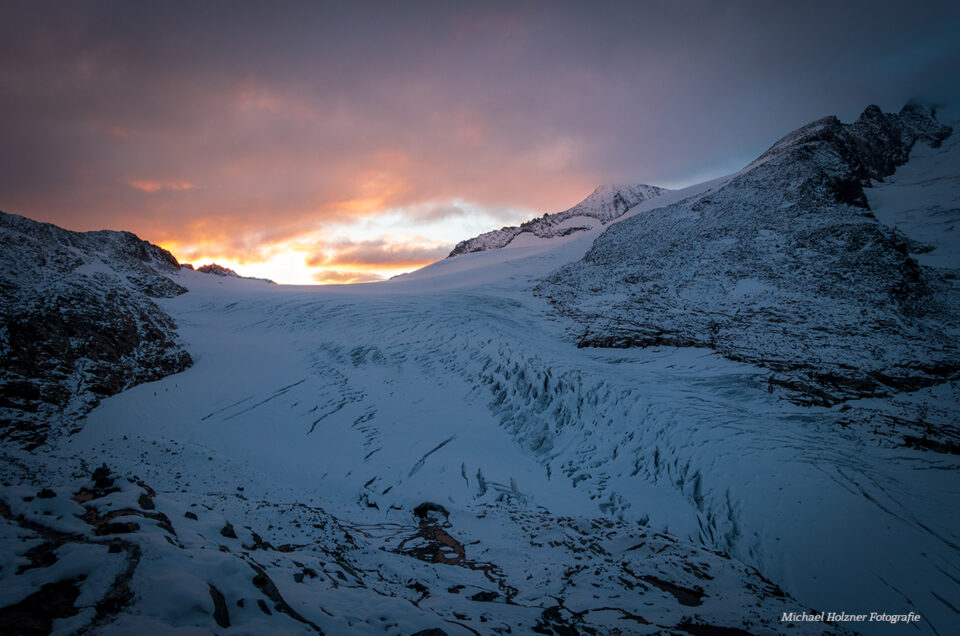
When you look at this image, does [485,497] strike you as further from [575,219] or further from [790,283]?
[575,219]

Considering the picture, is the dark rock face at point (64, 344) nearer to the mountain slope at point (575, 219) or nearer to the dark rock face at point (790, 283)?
the dark rock face at point (790, 283)

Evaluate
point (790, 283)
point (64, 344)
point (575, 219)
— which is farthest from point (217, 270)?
point (790, 283)

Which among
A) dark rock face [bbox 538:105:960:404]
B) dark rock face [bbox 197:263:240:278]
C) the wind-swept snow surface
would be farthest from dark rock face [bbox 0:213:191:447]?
dark rock face [bbox 197:263:240:278]

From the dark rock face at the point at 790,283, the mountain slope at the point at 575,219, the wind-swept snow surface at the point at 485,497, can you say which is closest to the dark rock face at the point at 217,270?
the mountain slope at the point at 575,219

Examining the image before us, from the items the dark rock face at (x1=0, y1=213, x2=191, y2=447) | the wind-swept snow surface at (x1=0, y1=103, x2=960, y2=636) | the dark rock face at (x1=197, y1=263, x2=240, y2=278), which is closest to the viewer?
the wind-swept snow surface at (x1=0, y1=103, x2=960, y2=636)

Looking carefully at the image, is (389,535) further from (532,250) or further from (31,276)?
(532,250)

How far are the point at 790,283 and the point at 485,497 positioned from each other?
23.1 metres

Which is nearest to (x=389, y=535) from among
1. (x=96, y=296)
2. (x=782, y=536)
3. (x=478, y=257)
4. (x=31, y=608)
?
(x=31, y=608)

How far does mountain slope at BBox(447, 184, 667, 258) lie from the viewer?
7112 cm

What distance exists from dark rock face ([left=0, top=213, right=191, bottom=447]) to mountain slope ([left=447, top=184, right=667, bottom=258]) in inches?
2247

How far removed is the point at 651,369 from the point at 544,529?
999 centimetres

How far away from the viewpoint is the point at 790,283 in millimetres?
22469

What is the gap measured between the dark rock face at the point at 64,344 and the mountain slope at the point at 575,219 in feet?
187

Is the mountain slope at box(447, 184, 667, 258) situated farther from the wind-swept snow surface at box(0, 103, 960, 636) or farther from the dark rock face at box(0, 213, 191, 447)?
the dark rock face at box(0, 213, 191, 447)
